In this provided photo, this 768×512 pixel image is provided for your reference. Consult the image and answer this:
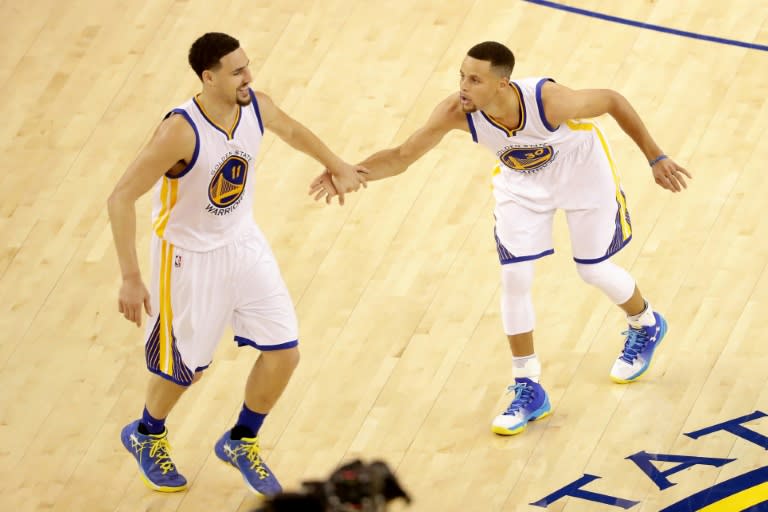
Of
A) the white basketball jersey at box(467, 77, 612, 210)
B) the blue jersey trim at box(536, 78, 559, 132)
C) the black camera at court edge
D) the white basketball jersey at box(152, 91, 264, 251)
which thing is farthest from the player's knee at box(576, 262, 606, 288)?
the black camera at court edge

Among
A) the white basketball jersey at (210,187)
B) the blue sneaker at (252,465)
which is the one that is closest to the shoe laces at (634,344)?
the blue sneaker at (252,465)

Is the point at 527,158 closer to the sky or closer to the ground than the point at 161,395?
closer to the sky

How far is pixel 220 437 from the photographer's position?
5.08 metres

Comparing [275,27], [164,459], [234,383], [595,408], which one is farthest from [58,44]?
[595,408]

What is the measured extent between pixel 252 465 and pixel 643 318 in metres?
1.69

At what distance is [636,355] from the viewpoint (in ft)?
17.4

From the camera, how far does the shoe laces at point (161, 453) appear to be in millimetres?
4852

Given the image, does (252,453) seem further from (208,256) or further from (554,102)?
(554,102)

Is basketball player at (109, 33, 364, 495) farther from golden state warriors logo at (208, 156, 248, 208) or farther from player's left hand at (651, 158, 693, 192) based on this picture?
player's left hand at (651, 158, 693, 192)

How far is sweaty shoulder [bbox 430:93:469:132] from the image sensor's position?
4887 millimetres

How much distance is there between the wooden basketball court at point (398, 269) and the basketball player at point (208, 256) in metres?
0.28

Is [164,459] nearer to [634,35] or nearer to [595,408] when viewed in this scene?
[595,408]

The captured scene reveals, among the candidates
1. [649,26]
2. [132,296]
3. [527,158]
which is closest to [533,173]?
[527,158]

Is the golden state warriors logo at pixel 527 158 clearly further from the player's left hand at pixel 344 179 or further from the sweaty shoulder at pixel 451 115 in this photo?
the player's left hand at pixel 344 179
